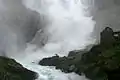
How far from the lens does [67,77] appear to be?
81.7m

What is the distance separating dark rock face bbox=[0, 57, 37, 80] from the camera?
69438 mm

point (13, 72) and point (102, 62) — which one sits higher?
point (102, 62)

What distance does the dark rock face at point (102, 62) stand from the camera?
68.6 meters

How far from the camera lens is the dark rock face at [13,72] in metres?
69.4

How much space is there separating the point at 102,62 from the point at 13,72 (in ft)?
67.2

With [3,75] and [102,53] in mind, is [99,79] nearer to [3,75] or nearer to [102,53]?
[102,53]

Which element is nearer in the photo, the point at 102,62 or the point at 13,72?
the point at 13,72

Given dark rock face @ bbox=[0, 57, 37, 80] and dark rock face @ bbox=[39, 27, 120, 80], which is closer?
dark rock face @ bbox=[39, 27, 120, 80]

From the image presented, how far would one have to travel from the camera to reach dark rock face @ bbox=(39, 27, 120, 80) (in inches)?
2702

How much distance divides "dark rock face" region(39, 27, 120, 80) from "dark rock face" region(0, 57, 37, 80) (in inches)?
543

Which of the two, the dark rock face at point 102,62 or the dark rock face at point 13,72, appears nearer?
the dark rock face at point 102,62

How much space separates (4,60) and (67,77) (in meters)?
16.7

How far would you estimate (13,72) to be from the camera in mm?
72500

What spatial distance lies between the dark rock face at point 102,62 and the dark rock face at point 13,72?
13804 mm
